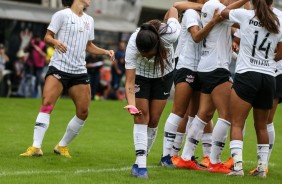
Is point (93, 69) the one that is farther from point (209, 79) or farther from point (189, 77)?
point (209, 79)

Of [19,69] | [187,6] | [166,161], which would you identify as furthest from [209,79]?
[19,69]

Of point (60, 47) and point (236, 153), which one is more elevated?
point (60, 47)

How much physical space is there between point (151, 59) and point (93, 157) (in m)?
2.32

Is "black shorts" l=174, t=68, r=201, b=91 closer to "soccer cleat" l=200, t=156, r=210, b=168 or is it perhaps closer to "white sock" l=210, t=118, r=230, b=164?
"white sock" l=210, t=118, r=230, b=164

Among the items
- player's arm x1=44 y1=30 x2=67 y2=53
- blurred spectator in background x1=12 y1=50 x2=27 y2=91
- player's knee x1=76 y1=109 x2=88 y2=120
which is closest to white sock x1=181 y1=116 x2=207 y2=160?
player's knee x1=76 y1=109 x2=88 y2=120

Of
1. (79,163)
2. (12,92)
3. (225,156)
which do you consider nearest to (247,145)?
(225,156)

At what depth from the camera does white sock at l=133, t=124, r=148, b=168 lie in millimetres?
9516

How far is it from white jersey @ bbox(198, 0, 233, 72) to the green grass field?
1.45 m

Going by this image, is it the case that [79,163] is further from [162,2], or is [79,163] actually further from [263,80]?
[162,2]

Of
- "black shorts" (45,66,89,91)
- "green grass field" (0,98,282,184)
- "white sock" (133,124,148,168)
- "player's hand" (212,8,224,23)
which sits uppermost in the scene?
"player's hand" (212,8,224,23)

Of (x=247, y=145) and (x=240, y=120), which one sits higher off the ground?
(x=240, y=120)

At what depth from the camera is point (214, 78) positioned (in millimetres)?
10312

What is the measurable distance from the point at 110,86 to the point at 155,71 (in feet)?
63.3

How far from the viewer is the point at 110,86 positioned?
1167 inches
